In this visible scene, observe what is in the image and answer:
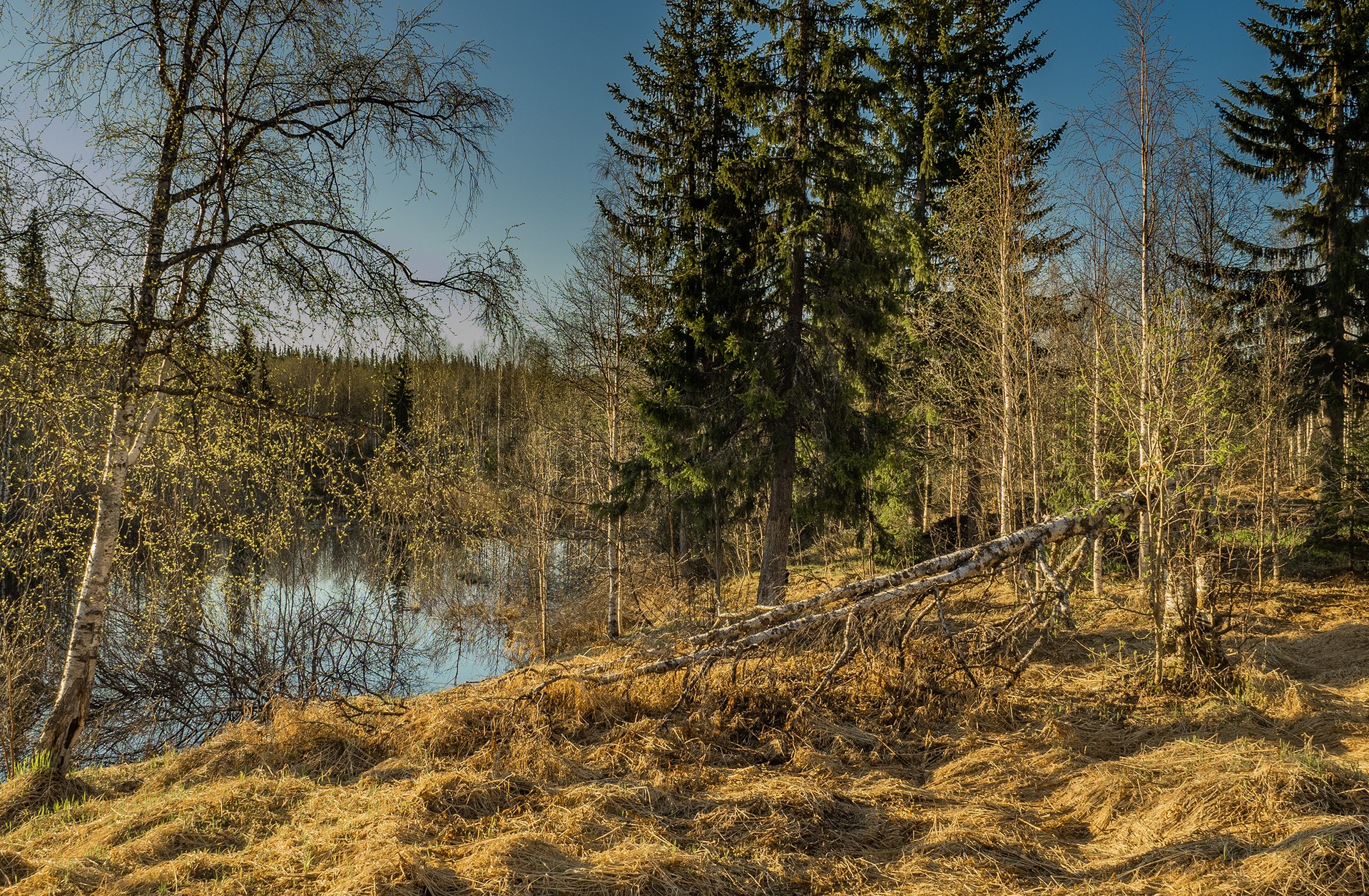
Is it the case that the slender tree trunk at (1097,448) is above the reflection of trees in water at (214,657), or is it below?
above

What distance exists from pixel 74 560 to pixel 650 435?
23.7ft

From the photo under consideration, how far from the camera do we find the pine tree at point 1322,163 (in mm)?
15164

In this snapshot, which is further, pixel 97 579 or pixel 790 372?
pixel 790 372

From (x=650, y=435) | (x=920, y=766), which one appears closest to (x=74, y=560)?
(x=650, y=435)

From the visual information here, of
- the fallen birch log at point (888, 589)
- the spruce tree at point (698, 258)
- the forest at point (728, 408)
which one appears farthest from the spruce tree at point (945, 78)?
the fallen birch log at point (888, 589)

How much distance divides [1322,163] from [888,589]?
18514 mm

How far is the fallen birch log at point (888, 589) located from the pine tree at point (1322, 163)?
1275 cm

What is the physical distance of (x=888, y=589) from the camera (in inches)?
232

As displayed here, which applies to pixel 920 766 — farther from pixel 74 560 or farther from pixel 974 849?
pixel 74 560

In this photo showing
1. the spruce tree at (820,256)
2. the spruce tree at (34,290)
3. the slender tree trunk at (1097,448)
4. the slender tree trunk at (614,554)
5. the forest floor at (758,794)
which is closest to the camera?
the forest floor at (758,794)

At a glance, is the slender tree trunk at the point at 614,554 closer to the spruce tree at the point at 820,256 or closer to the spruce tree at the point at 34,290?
the spruce tree at the point at 820,256

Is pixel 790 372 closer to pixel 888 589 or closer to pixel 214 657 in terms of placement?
pixel 888 589

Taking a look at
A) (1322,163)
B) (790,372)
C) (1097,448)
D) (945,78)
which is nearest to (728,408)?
(790,372)

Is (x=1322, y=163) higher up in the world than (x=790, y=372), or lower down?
higher up
